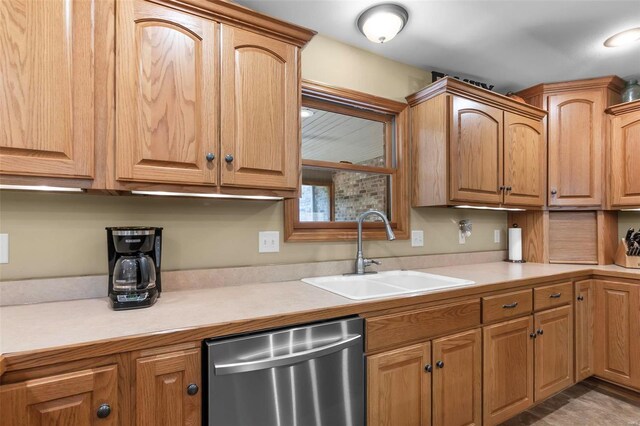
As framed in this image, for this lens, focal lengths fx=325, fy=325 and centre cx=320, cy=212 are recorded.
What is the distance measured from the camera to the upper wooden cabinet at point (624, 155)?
8.08 ft

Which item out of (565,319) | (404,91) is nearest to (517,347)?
(565,319)

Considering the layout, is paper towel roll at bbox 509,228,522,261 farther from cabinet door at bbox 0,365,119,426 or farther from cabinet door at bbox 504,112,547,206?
cabinet door at bbox 0,365,119,426

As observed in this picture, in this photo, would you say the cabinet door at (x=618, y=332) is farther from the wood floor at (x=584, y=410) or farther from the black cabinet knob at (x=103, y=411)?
the black cabinet knob at (x=103, y=411)

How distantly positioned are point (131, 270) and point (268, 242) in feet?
2.44

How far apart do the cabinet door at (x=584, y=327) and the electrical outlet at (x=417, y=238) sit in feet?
3.57

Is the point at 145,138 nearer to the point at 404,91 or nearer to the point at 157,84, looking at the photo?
the point at 157,84

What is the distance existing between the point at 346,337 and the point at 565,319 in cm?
179

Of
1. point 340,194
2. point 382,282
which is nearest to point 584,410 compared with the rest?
point 382,282

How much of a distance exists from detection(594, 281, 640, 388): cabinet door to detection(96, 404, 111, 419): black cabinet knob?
2975 mm

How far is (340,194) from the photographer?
2.25 m

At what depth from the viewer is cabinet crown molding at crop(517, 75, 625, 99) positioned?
8.35 ft

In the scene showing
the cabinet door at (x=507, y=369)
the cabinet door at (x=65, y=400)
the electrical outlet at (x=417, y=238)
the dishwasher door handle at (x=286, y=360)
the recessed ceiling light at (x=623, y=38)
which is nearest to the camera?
the cabinet door at (x=65, y=400)

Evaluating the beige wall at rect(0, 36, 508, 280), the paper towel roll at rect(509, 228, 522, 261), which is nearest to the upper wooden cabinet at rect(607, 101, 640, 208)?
the paper towel roll at rect(509, 228, 522, 261)

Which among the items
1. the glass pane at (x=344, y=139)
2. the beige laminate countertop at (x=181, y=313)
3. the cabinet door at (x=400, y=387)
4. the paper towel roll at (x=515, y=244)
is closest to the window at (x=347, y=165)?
the glass pane at (x=344, y=139)
